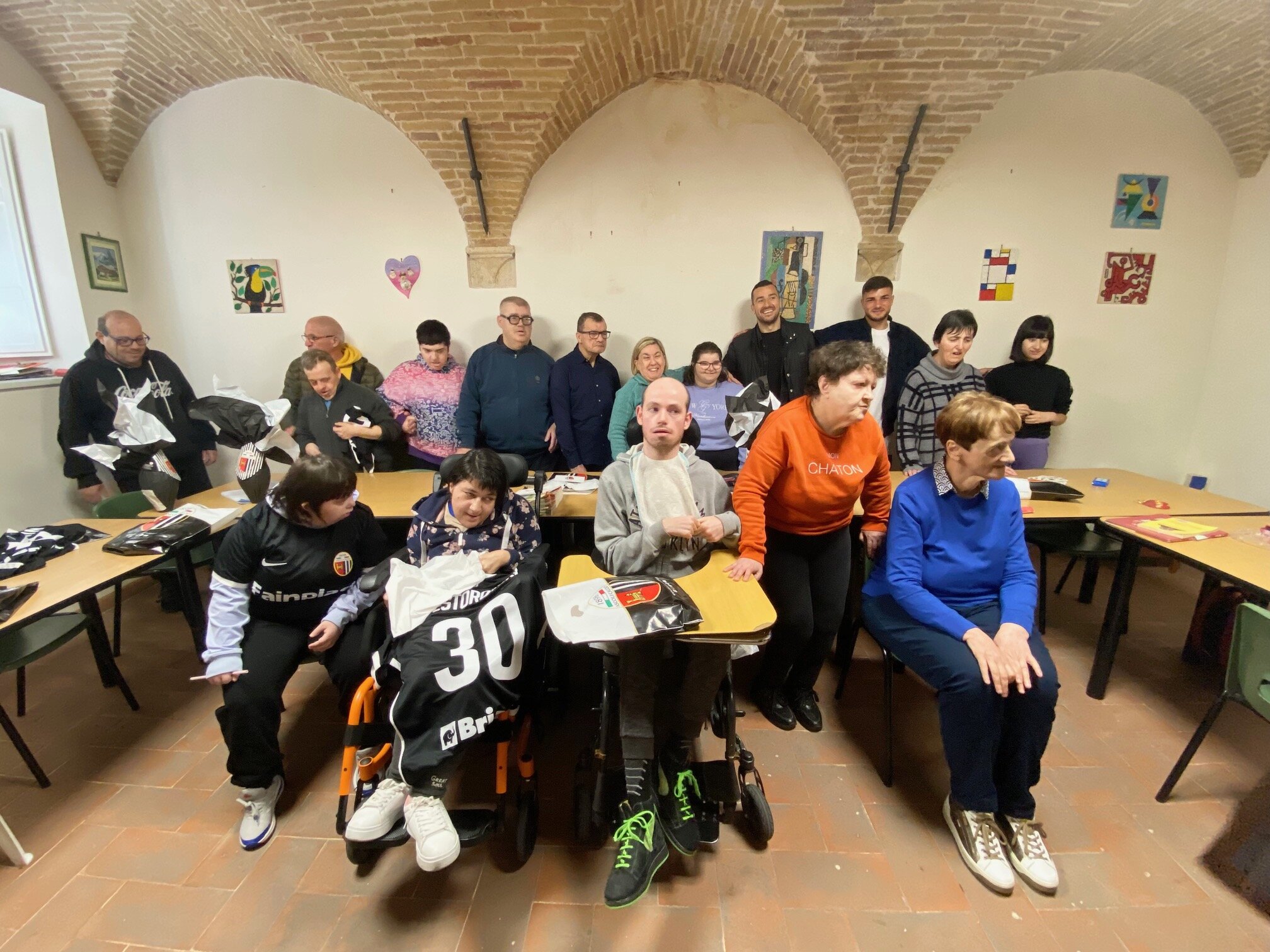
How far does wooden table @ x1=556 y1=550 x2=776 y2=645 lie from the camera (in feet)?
4.42

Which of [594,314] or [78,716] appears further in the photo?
[594,314]

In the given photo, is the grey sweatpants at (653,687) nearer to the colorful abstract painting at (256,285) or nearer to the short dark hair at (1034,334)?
the short dark hair at (1034,334)

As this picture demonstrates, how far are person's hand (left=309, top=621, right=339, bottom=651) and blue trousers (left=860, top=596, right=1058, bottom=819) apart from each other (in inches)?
75.4

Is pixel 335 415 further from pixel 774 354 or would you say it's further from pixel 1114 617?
pixel 1114 617

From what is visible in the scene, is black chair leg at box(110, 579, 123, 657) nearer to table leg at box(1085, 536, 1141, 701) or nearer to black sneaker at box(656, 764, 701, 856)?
black sneaker at box(656, 764, 701, 856)

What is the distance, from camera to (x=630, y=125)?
368 cm

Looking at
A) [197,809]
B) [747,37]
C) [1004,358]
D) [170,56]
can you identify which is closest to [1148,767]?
[1004,358]

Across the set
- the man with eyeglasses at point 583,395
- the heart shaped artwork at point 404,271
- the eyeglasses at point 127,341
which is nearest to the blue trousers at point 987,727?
the man with eyeglasses at point 583,395

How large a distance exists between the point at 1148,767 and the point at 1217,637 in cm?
110

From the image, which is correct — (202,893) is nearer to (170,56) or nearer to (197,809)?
(197,809)

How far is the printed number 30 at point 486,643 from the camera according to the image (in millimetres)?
1471

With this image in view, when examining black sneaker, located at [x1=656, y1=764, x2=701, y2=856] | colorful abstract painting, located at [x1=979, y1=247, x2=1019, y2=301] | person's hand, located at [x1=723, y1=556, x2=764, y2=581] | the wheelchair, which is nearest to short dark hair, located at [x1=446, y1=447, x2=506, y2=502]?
the wheelchair

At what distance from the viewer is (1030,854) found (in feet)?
5.08

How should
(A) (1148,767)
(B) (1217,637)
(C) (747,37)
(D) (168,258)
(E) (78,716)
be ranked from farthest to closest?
(D) (168,258), (C) (747,37), (B) (1217,637), (E) (78,716), (A) (1148,767)
